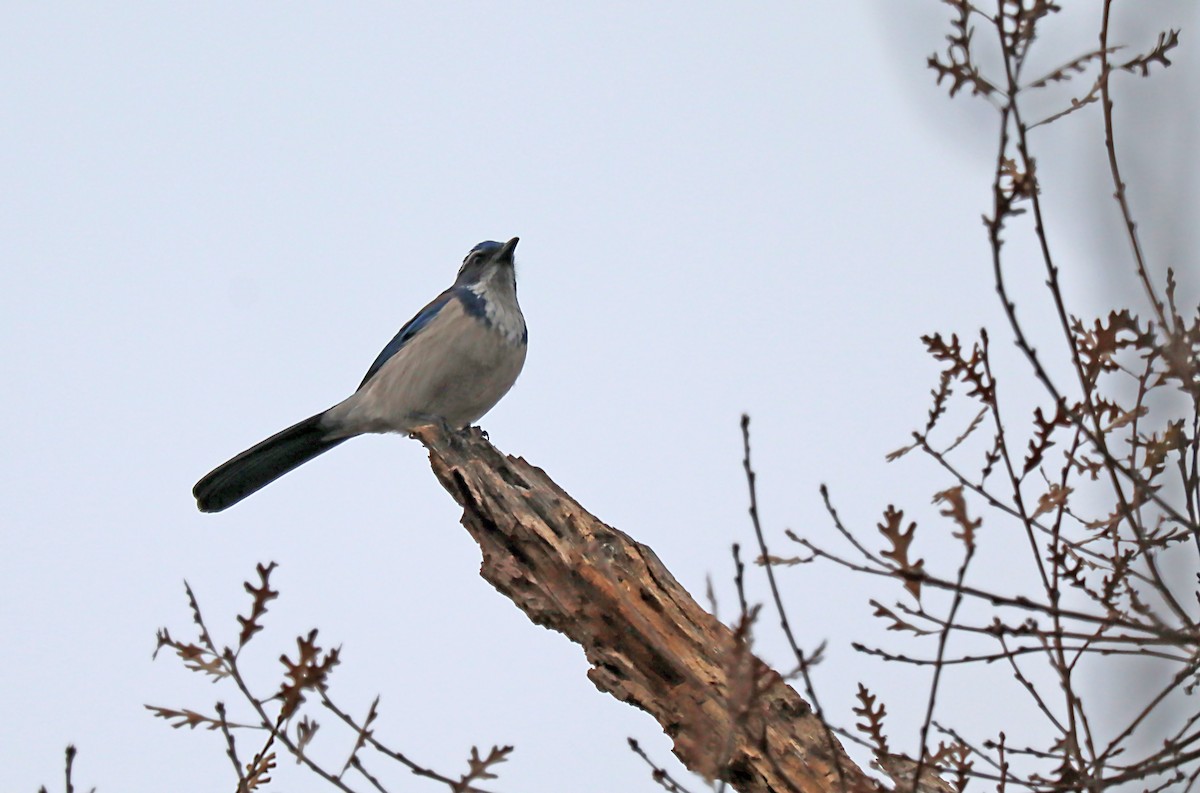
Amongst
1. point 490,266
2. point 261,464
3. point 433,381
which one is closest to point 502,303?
point 490,266

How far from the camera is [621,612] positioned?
157 inches

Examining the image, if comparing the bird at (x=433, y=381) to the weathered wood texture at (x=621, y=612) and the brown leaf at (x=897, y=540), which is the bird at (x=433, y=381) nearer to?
the weathered wood texture at (x=621, y=612)

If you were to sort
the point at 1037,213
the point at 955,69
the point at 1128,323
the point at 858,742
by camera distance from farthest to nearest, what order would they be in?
the point at 1128,323 < the point at 858,742 < the point at 955,69 < the point at 1037,213

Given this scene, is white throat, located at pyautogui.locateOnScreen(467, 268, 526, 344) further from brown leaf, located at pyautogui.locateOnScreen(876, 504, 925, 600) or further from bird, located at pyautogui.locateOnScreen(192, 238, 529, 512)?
brown leaf, located at pyautogui.locateOnScreen(876, 504, 925, 600)

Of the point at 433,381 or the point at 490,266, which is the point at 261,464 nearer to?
the point at 433,381

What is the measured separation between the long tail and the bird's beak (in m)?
1.43

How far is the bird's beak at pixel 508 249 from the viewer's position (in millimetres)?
7242

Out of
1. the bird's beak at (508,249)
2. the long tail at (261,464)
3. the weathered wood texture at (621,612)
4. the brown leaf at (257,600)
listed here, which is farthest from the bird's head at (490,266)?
the brown leaf at (257,600)

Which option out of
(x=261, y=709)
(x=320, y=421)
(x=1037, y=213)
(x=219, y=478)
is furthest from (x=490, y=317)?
(x=1037, y=213)

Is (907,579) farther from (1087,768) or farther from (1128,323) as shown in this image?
(1128,323)

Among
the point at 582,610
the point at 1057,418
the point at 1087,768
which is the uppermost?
the point at 582,610

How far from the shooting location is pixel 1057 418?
2.89m

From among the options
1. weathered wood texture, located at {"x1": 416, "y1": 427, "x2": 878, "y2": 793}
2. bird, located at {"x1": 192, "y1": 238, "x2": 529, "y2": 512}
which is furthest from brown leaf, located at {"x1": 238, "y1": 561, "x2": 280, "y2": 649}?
bird, located at {"x1": 192, "y1": 238, "x2": 529, "y2": 512}

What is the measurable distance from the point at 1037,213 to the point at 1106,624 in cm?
80
